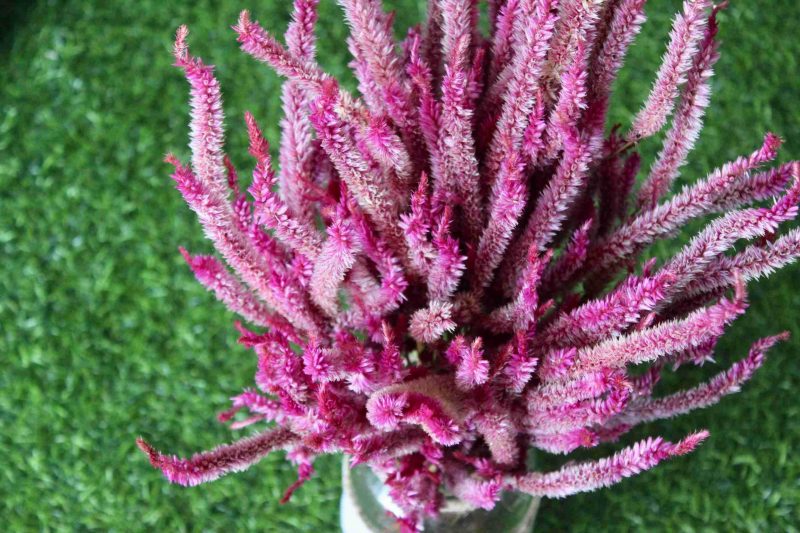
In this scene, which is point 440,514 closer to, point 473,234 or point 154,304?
point 473,234

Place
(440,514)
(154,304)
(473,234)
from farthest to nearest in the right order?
(154,304) < (440,514) < (473,234)

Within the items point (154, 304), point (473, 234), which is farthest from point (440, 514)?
point (154, 304)

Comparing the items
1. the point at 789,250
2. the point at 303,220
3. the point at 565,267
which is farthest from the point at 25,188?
the point at 789,250

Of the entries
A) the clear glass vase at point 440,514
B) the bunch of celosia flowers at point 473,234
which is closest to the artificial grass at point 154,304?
the clear glass vase at point 440,514

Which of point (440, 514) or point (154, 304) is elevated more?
point (154, 304)

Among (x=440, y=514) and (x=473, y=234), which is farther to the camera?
(x=440, y=514)

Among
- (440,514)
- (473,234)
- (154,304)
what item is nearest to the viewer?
(473,234)

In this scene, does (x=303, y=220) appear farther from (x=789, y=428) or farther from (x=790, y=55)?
(x=790, y=55)

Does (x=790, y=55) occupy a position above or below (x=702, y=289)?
above

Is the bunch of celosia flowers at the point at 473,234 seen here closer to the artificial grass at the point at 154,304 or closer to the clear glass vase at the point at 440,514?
the clear glass vase at the point at 440,514
